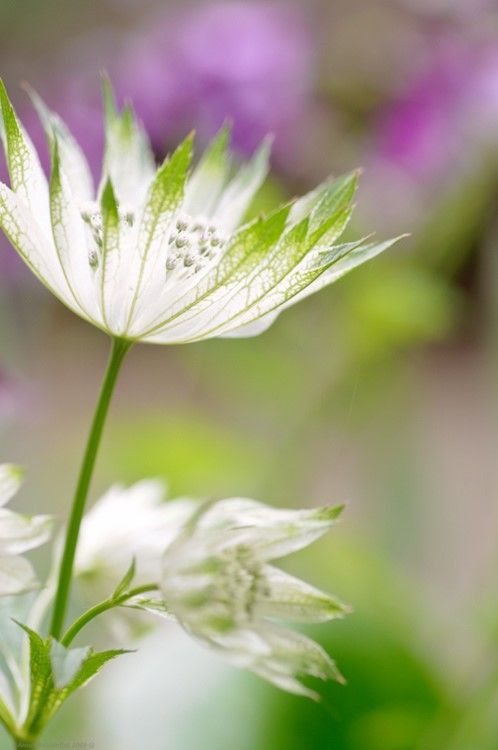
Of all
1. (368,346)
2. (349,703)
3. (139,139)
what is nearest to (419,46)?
(368,346)

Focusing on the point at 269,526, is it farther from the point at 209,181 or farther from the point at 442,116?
the point at 442,116

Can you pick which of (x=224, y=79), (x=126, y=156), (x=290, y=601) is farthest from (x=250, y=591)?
(x=224, y=79)

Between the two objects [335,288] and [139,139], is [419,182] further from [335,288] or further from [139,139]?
[139,139]

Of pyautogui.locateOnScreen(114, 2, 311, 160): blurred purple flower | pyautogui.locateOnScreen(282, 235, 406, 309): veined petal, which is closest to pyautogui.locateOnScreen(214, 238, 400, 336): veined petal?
pyautogui.locateOnScreen(282, 235, 406, 309): veined petal

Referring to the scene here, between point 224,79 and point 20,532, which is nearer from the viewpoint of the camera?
point 20,532

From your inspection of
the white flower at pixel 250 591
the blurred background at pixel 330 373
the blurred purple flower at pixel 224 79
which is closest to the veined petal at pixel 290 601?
the white flower at pixel 250 591
